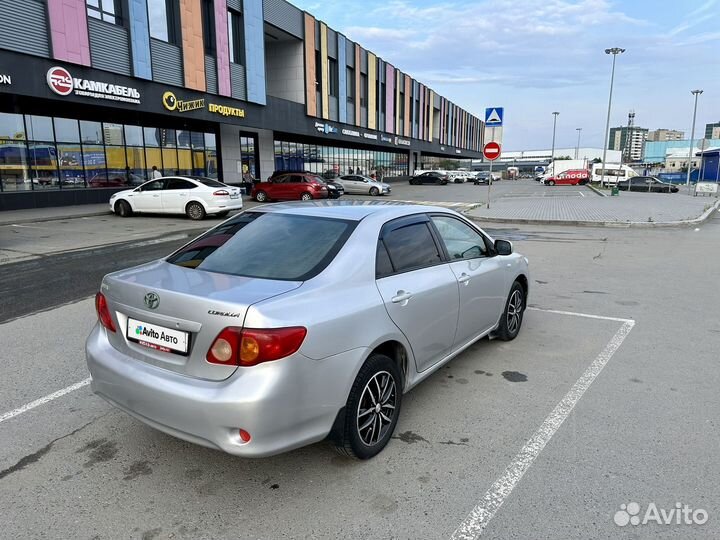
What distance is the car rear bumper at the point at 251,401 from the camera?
8.18ft

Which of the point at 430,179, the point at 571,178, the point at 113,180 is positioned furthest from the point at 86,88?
the point at 571,178

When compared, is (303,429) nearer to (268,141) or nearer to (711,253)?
(711,253)

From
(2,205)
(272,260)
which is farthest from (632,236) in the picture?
(2,205)

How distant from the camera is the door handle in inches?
127

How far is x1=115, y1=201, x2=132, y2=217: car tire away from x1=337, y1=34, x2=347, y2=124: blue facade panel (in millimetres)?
21348

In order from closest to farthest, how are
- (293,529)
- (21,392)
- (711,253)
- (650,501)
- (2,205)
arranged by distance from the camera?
(293,529) → (650,501) → (21,392) → (711,253) → (2,205)

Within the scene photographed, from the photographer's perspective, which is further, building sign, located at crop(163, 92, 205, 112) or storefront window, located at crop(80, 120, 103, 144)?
storefront window, located at crop(80, 120, 103, 144)

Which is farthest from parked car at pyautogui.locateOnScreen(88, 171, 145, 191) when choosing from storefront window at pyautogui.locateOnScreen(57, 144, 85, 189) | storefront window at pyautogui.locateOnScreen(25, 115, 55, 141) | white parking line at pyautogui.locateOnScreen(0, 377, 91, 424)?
white parking line at pyautogui.locateOnScreen(0, 377, 91, 424)

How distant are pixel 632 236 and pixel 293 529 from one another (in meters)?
14.3

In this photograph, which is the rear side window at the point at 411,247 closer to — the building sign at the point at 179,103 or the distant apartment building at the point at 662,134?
the building sign at the point at 179,103

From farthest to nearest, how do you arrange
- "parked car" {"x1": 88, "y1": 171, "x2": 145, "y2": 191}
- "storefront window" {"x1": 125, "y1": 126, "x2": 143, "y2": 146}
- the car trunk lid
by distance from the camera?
1. "storefront window" {"x1": 125, "y1": 126, "x2": 143, "y2": 146}
2. "parked car" {"x1": 88, "y1": 171, "x2": 145, "y2": 191}
3. the car trunk lid

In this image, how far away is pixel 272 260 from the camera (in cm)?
324

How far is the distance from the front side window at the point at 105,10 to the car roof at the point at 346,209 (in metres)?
19.2

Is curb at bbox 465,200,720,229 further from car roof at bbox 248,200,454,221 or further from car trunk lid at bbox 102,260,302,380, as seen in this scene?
car trunk lid at bbox 102,260,302,380
